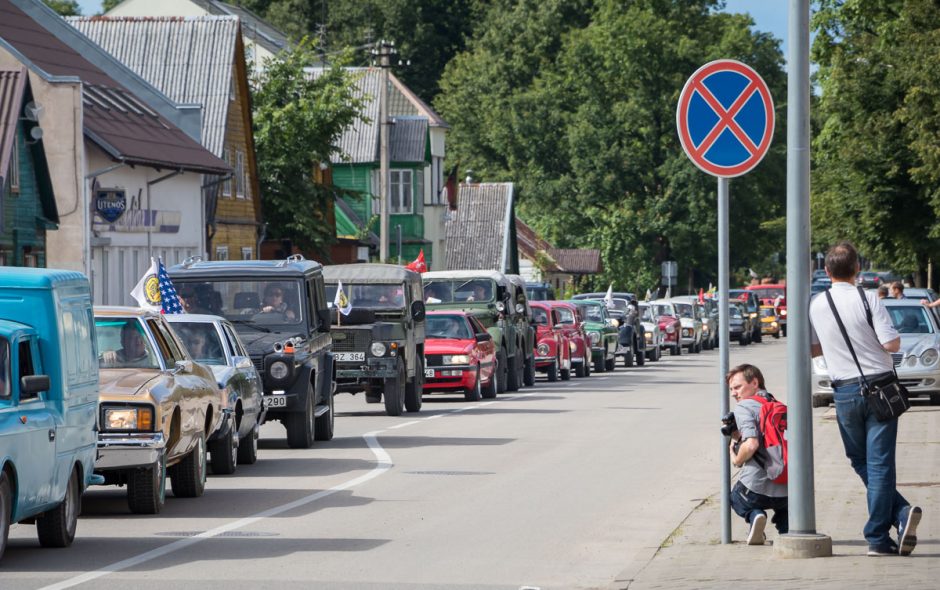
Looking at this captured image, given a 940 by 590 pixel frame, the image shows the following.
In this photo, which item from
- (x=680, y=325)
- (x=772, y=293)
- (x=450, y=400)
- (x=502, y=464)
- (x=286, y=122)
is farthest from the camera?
(x=772, y=293)

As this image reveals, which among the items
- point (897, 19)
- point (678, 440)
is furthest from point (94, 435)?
point (897, 19)

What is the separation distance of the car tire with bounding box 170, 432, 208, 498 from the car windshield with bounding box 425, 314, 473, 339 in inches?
669

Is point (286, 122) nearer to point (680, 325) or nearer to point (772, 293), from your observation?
point (680, 325)

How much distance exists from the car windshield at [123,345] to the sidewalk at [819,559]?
4515mm

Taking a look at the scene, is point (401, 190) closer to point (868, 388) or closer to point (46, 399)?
point (46, 399)

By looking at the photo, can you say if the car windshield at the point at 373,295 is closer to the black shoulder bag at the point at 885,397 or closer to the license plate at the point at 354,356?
the license plate at the point at 354,356

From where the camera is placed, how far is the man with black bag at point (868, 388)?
1070 cm

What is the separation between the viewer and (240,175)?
52969mm

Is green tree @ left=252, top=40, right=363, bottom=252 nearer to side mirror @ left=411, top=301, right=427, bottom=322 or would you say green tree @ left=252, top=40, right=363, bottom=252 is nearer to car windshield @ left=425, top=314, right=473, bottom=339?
car windshield @ left=425, top=314, right=473, bottom=339

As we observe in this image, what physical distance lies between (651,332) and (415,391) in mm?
27927

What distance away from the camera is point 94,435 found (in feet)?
41.2

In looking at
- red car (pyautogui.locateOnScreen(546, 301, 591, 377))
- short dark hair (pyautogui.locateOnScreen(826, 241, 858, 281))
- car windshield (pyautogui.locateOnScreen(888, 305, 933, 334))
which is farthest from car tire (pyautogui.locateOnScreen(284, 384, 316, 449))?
red car (pyautogui.locateOnScreen(546, 301, 591, 377))

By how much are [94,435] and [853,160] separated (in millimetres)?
35437

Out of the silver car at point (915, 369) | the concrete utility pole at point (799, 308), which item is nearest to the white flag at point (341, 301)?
the silver car at point (915, 369)
